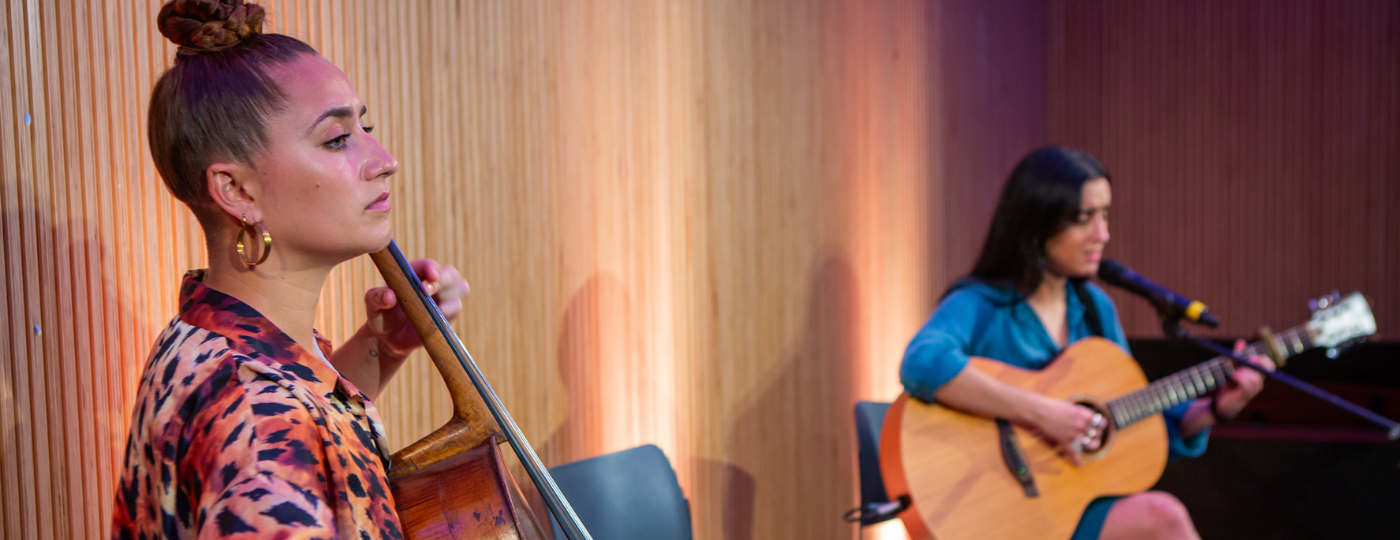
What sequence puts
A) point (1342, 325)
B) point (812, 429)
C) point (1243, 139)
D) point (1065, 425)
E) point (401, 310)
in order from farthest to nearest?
1. point (1243, 139)
2. point (812, 429)
3. point (1342, 325)
4. point (1065, 425)
5. point (401, 310)

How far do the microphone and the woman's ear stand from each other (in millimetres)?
2381

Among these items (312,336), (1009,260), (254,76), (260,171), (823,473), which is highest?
(254,76)

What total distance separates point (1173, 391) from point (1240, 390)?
19cm

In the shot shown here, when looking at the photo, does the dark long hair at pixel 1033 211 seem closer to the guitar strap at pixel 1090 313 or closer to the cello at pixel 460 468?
the guitar strap at pixel 1090 313

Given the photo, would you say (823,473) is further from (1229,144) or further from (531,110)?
(1229,144)

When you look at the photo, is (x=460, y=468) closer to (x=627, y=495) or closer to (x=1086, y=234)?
(x=627, y=495)

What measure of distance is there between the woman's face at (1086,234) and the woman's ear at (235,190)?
2353 mm

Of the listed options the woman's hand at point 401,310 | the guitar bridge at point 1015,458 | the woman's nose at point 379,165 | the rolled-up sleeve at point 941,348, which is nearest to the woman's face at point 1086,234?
the rolled-up sleeve at point 941,348

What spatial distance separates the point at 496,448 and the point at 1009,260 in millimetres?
2105

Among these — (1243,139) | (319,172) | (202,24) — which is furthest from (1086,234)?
(1243,139)

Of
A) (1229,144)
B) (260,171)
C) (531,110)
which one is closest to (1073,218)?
(531,110)

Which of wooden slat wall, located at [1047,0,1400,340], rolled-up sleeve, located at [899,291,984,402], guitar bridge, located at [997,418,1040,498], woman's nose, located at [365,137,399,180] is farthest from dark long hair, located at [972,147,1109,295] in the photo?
wooden slat wall, located at [1047,0,1400,340]

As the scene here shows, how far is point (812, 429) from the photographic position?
3.54 meters

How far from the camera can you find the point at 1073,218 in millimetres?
2832
